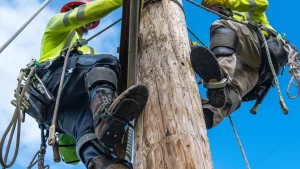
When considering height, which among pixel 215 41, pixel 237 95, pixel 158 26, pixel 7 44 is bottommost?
pixel 237 95

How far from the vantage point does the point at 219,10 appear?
3.77 metres

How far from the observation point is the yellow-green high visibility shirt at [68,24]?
3021 mm

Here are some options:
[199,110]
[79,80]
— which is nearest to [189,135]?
[199,110]

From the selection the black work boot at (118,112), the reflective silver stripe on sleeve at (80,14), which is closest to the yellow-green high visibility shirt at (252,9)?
the reflective silver stripe on sleeve at (80,14)

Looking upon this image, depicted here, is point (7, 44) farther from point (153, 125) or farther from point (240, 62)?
point (240, 62)

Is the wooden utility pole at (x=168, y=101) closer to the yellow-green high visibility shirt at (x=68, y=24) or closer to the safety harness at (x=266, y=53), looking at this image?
the yellow-green high visibility shirt at (x=68, y=24)

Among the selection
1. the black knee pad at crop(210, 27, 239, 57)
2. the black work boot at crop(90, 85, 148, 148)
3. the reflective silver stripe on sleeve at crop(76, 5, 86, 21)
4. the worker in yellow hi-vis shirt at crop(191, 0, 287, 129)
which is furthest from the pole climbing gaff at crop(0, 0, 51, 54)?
the black knee pad at crop(210, 27, 239, 57)

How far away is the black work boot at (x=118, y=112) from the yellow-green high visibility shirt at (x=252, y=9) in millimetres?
1739

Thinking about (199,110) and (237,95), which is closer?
(199,110)

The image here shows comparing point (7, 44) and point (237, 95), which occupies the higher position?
point (7, 44)

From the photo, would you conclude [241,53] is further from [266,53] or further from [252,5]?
[252,5]

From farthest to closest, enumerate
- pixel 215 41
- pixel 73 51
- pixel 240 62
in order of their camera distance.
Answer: pixel 240 62 → pixel 215 41 → pixel 73 51

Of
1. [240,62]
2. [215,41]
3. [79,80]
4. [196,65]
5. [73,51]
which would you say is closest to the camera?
[196,65]

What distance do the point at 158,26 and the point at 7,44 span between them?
0.94m
